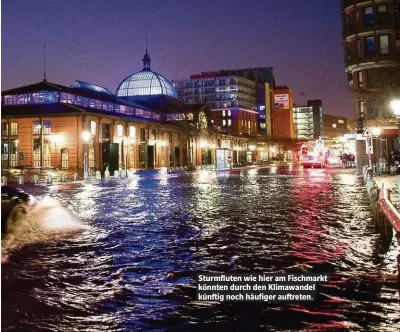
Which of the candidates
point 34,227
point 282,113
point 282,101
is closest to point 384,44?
point 34,227

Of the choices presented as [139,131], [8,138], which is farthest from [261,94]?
[8,138]

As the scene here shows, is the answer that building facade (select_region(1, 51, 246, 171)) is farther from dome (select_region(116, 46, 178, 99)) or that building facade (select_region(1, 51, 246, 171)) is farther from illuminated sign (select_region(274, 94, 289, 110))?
illuminated sign (select_region(274, 94, 289, 110))

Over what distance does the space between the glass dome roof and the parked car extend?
7394 centimetres

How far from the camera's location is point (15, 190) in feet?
47.3

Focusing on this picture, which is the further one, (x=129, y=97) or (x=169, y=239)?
(x=129, y=97)

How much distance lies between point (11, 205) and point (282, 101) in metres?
173

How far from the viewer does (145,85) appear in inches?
3529

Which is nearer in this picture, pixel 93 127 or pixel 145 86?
pixel 93 127

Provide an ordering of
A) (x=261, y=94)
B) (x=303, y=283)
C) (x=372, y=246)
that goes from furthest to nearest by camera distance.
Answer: (x=261, y=94) → (x=372, y=246) → (x=303, y=283)

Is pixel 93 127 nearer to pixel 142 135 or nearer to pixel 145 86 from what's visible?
pixel 142 135

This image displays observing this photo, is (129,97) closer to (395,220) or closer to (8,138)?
(8,138)

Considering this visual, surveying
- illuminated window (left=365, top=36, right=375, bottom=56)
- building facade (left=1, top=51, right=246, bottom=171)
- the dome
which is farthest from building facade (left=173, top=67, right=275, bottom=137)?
illuminated window (left=365, top=36, right=375, bottom=56)

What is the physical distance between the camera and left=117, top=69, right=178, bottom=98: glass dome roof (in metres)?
88.3

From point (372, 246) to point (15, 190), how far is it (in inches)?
411
